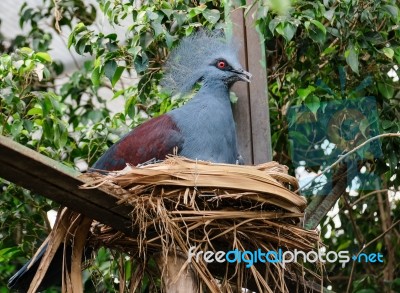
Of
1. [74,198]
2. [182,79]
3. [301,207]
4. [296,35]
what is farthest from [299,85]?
[74,198]

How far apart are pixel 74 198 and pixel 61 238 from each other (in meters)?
Answer: 0.35

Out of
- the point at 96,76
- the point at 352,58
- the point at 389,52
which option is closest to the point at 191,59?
the point at 96,76

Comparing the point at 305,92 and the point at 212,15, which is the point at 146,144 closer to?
the point at 212,15

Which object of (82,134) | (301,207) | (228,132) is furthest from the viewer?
(82,134)

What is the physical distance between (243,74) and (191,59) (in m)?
0.32

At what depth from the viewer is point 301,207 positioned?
11.7 ft

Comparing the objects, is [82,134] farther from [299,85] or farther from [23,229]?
[299,85]

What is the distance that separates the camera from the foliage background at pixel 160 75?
14.0ft

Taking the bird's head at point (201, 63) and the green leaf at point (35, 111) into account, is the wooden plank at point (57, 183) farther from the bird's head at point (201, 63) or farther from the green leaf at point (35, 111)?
the green leaf at point (35, 111)

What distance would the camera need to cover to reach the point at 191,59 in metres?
4.27

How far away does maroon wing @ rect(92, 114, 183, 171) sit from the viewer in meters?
3.92

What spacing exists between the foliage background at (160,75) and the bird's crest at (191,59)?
0.19ft

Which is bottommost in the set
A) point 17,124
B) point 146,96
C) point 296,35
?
point 17,124

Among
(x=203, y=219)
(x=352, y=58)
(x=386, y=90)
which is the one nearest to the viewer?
(x=203, y=219)
